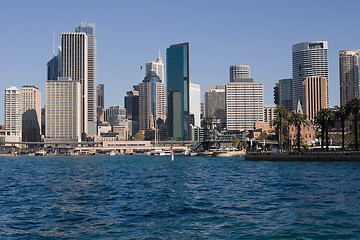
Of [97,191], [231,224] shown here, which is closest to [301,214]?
[231,224]

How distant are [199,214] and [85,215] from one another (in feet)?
31.2

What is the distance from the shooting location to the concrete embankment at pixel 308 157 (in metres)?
125

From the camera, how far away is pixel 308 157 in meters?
135

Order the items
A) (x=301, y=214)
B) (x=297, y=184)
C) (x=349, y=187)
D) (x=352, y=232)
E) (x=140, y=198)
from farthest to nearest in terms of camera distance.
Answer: (x=297, y=184), (x=349, y=187), (x=140, y=198), (x=301, y=214), (x=352, y=232)

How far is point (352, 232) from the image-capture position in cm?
3164

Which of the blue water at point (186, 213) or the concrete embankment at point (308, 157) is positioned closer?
the blue water at point (186, 213)

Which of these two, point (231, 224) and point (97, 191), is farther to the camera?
point (97, 191)

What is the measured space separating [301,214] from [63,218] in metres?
19.2

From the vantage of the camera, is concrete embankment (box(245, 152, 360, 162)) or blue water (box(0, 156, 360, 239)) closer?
blue water (box(0, 156, 360, 239))

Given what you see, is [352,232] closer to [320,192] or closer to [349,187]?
[320,192]

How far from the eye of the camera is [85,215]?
39781mm

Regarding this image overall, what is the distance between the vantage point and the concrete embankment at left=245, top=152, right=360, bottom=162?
125 meters

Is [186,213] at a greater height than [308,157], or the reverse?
[308,157]

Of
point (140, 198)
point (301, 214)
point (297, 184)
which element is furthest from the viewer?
point (297, 184)
